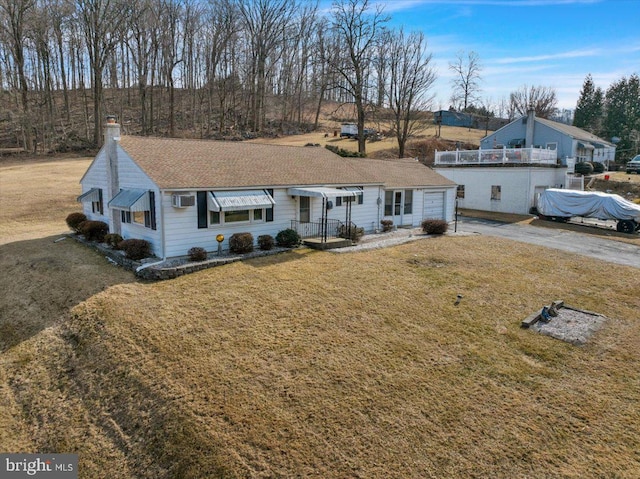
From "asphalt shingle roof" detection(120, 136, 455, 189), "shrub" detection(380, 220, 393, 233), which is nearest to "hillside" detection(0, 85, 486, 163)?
"asphalt shingle roof" detection(120, 136, 455, 189)

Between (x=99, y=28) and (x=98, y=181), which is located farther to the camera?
(x=99, y=28)

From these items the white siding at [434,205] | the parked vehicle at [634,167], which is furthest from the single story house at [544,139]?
the white siding at [434,205]

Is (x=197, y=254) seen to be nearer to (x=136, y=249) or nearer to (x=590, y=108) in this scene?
(x=136, y=249)

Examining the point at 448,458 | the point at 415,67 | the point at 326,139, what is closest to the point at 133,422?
the point at 448,458

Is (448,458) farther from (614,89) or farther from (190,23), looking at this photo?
(614,89)

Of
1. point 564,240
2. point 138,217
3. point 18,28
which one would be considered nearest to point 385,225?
point 564,240
